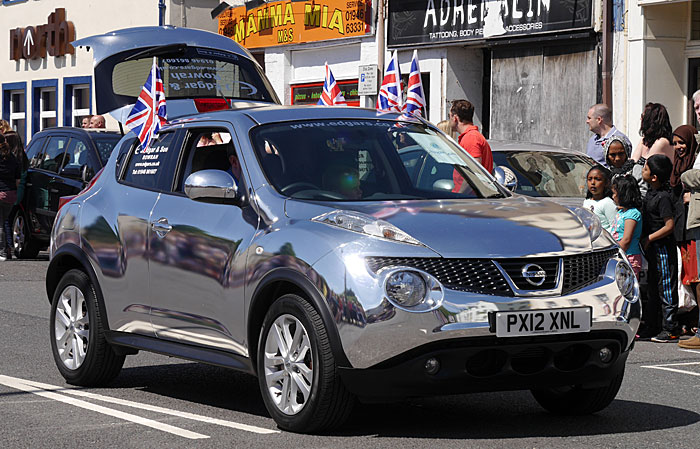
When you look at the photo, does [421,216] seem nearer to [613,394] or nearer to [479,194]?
[479,194]

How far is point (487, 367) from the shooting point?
6.71 metres

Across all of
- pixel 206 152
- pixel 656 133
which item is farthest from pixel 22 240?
pixel 206 152

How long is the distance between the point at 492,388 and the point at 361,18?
1953 cm

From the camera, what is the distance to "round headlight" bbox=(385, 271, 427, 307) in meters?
6.48

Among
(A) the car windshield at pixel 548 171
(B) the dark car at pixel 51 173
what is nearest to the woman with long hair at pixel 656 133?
(A) the car windshield at pixel 548 171

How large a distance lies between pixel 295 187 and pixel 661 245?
5.38 meters

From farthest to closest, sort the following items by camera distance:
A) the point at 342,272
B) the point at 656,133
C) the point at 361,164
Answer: the point at 656,133 < the point at 361,164 < the point at 342,272

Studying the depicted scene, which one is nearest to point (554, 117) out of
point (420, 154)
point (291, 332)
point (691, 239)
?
point (691, 239)

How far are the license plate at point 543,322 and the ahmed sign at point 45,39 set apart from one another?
29.9m

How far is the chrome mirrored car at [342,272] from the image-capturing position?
21.4ft

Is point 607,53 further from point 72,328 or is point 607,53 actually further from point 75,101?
point 75,101

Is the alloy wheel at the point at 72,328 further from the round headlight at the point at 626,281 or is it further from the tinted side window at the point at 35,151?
the tinted side window at the point at 35,151

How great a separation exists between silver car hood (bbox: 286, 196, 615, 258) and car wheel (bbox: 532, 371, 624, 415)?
0.83 meters

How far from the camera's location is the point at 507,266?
6637mm
